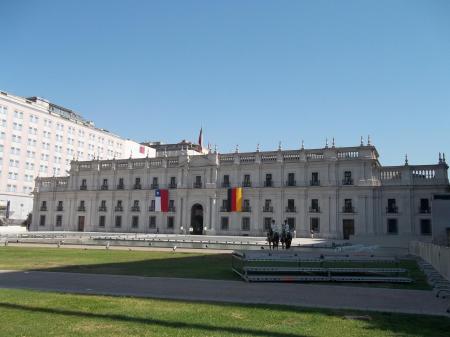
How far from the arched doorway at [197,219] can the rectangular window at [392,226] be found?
26.9 m

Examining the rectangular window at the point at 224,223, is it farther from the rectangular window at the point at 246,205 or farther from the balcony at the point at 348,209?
the balcony at the point at 348,209

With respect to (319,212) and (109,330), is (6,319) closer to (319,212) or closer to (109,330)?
(109,330)

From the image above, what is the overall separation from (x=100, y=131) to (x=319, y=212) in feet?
215

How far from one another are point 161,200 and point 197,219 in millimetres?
6361

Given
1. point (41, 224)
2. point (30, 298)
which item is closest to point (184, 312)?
point (30, 298)

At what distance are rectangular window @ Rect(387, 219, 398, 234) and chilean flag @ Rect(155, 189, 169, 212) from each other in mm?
32114

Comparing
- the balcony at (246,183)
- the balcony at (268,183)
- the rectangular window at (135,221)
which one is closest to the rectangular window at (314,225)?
the balcony at (268,183)

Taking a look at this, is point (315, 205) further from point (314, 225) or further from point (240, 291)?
point (240, 291)

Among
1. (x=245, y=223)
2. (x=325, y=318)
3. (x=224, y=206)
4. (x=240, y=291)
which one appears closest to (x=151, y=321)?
(x=325, y=318)

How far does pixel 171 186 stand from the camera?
66.8 meters

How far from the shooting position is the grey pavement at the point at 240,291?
10.6 metres

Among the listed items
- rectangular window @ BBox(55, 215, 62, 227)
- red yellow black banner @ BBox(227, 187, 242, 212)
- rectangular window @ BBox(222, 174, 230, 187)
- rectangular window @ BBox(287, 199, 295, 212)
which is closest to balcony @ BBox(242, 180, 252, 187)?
red yellow black banner @ BBox(227, 187, 242, 212)

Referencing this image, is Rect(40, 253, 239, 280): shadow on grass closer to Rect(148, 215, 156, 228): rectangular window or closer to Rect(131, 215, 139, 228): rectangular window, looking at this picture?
Rect(148, 215, 156, 228): rectangular window

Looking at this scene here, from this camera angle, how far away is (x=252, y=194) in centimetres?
6062
